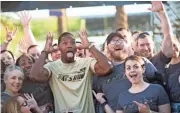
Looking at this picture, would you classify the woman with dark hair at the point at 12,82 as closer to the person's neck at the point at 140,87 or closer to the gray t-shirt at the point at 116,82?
the gray t-shirt at the point at 116,82

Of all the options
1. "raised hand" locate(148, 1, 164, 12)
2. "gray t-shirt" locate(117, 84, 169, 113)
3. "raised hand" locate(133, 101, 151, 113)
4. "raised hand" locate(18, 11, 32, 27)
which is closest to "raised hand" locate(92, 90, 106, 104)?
"gray t-shirt" locate(117, 84, 169, 113)

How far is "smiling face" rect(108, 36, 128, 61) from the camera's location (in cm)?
461

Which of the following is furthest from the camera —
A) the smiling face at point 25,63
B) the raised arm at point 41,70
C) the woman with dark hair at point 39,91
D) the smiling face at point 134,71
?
the smiling face at point 25,63

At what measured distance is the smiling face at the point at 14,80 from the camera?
4.66 metres

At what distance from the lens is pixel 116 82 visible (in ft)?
14.7

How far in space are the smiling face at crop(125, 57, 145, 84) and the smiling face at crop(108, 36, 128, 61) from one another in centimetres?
38

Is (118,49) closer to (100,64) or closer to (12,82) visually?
(100,64)

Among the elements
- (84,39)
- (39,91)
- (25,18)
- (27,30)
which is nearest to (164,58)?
(84,39)

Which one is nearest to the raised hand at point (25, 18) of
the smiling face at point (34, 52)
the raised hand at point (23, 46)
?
the raised hand at point (23, 46)

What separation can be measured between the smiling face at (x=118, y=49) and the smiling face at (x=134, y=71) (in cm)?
38

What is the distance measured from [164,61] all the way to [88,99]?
35.7 inches

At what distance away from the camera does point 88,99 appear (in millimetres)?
4539

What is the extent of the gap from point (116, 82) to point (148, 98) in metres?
0.50

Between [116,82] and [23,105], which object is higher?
[116,82]
